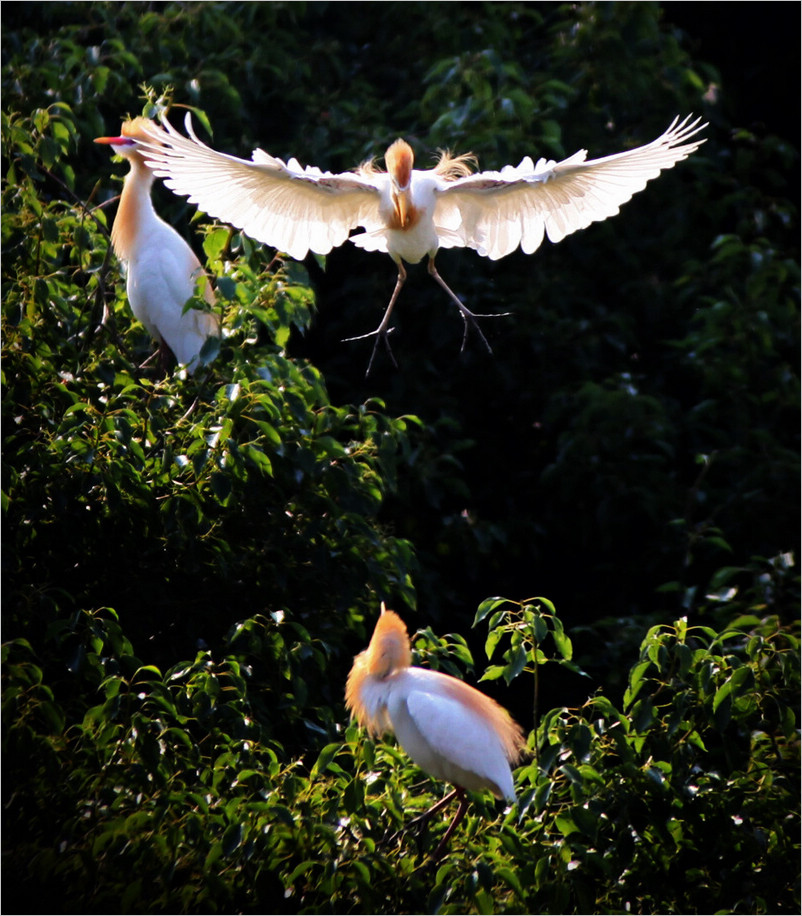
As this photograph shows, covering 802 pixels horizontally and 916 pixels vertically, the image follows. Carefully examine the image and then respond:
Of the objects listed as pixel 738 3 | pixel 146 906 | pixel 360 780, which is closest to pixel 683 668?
pixel 360 780

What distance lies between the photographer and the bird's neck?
3799 millimetres

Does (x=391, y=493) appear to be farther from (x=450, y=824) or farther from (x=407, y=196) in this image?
(x=450, y=824)

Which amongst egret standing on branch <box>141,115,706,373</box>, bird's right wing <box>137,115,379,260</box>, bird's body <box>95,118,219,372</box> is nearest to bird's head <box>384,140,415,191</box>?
egret standing on branch <box>141,115,706,373</box>

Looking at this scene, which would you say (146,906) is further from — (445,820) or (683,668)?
(683,668)

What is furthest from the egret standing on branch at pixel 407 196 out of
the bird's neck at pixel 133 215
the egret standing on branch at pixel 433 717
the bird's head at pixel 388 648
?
the bird's neck at pixel 133 215

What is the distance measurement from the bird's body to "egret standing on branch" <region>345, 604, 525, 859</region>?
1315 mm

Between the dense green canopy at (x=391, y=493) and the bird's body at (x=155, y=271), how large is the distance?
0.12m

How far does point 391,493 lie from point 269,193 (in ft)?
3.48

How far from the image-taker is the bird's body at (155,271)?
375cm

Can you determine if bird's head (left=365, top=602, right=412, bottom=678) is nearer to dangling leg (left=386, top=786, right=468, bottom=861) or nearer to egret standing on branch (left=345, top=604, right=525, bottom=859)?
egret standing on branch (left=345, top=604, right=525, bottom=859)

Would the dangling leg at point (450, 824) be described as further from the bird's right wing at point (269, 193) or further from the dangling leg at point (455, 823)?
the bird's right wing at point (269, 193)

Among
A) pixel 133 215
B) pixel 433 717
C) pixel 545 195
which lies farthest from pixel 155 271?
pixel 433 717

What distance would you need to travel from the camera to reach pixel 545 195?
2.95 m

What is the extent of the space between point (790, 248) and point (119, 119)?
2573 mm
